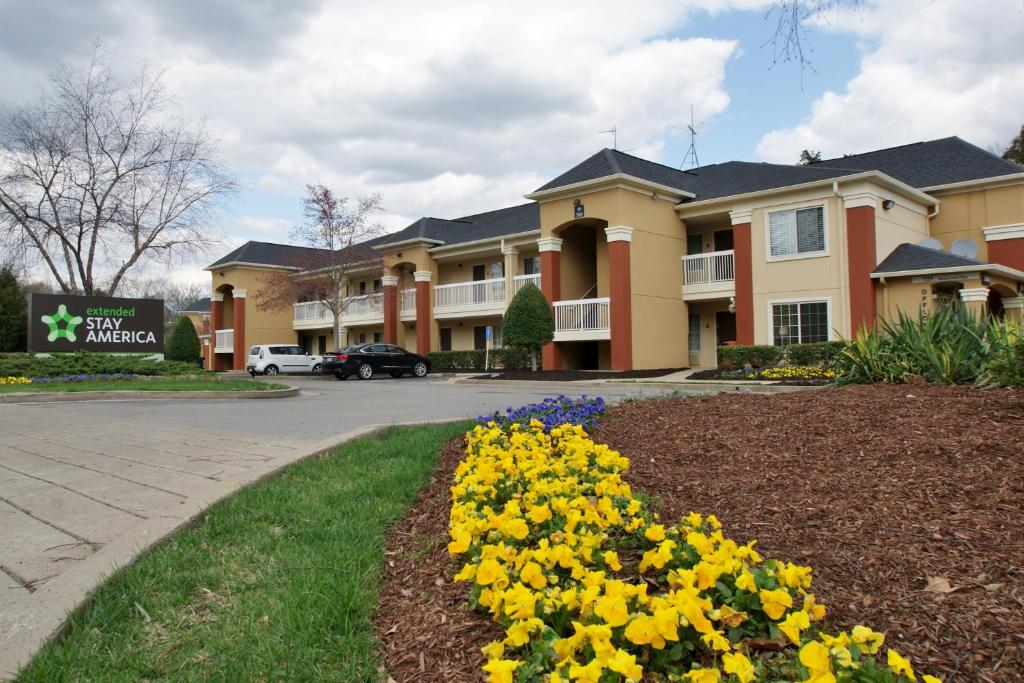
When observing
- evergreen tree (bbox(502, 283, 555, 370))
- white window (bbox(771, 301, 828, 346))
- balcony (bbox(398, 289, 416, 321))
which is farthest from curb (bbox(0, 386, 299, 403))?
balcony (bbox(398, 289, 416, 321))

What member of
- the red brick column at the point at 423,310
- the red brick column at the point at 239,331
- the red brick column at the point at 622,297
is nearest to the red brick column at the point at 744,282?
the red brick column at the point at 622,297

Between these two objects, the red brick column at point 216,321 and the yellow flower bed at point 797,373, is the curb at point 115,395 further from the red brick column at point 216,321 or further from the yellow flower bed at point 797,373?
the red brick column at point 216,321

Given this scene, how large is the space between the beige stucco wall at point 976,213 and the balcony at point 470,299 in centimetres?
1599

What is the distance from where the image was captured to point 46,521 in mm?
4414

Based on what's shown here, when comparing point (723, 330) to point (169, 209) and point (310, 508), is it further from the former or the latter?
point (169, 209)

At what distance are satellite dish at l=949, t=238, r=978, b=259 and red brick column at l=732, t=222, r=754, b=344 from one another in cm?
589

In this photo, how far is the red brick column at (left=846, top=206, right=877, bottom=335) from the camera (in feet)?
64.8

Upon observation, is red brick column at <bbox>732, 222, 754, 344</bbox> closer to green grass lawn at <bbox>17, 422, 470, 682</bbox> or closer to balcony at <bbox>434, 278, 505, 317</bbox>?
balcony at <bbox>434, 278, 505, 317</bbox>

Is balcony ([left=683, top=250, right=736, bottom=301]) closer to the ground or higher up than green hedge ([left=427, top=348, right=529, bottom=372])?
higher up

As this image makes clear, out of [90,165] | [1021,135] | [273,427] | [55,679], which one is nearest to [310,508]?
[55,679]

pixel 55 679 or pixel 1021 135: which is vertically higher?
pixel 1021 135

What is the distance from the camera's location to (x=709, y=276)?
2427 centimetres

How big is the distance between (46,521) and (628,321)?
771 inches

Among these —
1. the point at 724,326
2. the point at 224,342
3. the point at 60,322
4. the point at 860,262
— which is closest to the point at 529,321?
the point at 724,326
